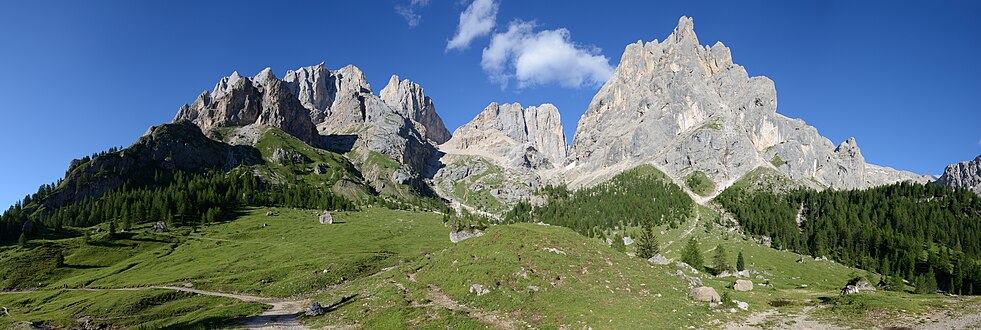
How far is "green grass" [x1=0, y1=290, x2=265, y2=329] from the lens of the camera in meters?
48.9

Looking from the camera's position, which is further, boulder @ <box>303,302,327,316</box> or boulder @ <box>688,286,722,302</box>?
boulder @ <box>303,302,327,316</box>

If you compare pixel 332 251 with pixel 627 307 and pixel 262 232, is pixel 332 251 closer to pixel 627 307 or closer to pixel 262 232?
pixel 262 232

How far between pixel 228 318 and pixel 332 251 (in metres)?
60.8

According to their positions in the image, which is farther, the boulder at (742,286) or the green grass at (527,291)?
the boulder at (742,286)

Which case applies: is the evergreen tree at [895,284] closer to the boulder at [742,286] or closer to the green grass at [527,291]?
the boulder at [742,286]

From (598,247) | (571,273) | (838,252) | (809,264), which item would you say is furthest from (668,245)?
(571,273)

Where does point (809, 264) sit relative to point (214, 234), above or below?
below

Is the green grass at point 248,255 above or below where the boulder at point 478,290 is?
below

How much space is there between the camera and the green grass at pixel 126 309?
48.9 meters

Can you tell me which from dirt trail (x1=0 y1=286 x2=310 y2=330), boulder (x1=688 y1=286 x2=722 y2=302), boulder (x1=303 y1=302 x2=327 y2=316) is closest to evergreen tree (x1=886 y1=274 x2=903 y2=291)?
boulder (x1=688 y1=286 x2=722 y2=302)

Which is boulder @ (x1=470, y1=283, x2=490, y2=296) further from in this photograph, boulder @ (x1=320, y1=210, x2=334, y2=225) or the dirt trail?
boulder @ (x1=320, y1=210, x2=334, y2=225)

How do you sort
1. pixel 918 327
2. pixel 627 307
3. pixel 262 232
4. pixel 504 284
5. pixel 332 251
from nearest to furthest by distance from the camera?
pixel 918 327 → pixel 627 307 → pixel 504 284 → pixel 332 251 → pixel 262 232

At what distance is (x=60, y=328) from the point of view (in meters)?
51.9

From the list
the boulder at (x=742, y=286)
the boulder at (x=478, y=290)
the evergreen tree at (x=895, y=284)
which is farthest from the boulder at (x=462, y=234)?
the evergreen tree at (x=895, y=284)
